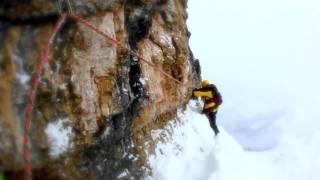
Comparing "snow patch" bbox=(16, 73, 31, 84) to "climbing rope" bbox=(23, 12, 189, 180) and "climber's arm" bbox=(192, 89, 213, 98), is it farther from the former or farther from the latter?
"climber's arm" bbox=(192, 89, 213, 98)

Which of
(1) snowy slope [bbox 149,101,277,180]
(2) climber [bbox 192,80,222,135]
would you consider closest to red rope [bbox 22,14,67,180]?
(1) snowy slope [bbox 149,101,277,180]

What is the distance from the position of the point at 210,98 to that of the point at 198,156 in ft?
5.09

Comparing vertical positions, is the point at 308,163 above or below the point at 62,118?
above

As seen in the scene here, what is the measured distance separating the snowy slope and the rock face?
39 centimetres

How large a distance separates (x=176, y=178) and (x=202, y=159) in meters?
1.09

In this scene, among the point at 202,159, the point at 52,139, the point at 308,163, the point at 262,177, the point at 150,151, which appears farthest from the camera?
the point at 308,163

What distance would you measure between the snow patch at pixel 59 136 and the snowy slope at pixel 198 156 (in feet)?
5.21

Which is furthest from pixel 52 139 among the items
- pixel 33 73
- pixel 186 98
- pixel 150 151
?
pixel 186 98

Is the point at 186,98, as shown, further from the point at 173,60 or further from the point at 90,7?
the point at 90,7

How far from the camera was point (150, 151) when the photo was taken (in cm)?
714

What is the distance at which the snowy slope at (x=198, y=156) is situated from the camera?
7461 mm

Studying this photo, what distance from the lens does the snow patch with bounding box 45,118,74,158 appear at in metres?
5.66

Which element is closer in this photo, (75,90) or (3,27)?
(3,27)

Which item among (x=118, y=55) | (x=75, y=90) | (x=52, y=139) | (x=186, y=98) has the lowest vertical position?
(x=52, y=139)
